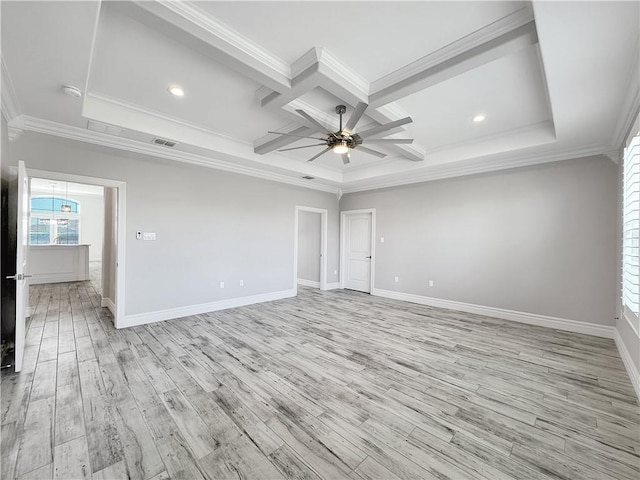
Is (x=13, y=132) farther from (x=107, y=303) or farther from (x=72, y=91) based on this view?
(x=107, y=303)

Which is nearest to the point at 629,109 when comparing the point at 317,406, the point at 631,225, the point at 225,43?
the point at 631,225

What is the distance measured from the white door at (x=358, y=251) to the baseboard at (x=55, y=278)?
7812 millimetres

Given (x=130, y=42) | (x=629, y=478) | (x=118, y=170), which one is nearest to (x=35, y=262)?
(x=118, y=170)

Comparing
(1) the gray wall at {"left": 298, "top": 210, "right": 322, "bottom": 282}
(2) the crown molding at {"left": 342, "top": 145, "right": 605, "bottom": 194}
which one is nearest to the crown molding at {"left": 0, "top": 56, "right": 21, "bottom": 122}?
(2) the crown molding at {"left": 342, "top": 145, "right": 605, "bottom": 194}

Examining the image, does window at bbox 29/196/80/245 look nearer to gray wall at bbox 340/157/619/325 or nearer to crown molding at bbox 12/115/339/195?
crown molding at bbox 12/115/339/195

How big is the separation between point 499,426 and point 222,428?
2.07m

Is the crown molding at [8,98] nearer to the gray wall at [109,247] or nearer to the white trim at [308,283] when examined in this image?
the gray wall at [109,247]

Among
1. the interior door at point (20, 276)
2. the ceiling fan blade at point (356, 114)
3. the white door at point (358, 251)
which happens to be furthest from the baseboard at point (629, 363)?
the interior door at point (20, 276)

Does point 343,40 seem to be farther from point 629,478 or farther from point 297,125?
point 629,478

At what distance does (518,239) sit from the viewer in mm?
4500

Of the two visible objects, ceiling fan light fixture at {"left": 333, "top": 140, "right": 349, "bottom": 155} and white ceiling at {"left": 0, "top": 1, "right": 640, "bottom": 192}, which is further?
ceiling fan light fixture at {"left": 333, "top": 140, "right": 349, "bottom": 155}

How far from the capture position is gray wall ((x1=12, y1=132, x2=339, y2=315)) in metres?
3.78

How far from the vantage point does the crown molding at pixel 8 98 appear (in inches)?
89.3

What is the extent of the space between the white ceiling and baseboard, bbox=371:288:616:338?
8.47 feet
